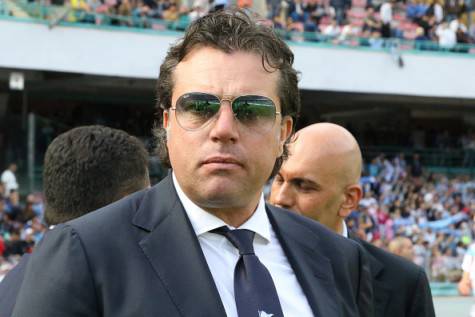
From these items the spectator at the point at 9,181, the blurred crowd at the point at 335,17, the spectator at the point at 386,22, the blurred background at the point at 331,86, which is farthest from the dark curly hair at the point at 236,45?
the spectator at the point at 386,22

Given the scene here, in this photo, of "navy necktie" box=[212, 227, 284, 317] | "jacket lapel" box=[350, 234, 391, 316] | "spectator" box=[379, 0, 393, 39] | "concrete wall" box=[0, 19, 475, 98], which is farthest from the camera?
"spectator" box=[379, 0, 393, 39]

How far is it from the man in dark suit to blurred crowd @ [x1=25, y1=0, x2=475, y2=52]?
552 inches

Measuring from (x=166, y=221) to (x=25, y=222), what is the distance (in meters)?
11.6

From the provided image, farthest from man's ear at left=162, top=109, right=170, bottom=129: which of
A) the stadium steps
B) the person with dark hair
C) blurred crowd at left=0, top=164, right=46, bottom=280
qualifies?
the stadium steps

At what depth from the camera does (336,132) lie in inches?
141

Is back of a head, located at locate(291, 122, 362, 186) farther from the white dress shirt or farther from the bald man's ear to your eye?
the white dress shirt

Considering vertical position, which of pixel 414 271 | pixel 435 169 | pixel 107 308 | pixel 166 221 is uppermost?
pixel 166 221

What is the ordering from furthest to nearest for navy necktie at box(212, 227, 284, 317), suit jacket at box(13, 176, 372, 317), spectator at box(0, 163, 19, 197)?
spectator at box(0, 163, 19, 197)
navy necktie at box(212, 227, 284, 317)
suit jacket at box(13, 176, 372, 317)

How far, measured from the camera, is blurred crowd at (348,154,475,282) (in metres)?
14.7

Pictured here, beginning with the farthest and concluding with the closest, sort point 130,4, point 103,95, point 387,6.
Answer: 1. point 103,95
2. point 387,6
3. point 130,4

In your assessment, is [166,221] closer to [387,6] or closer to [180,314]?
[180,314]

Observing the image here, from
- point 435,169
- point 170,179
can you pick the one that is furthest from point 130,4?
point 170,179

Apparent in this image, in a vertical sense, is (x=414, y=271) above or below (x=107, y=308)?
below

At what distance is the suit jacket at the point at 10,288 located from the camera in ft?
7.54
